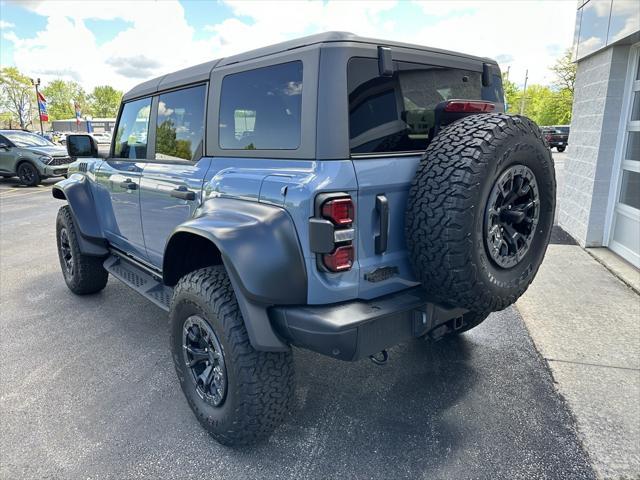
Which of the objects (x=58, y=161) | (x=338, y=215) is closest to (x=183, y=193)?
(x=338, y=215)

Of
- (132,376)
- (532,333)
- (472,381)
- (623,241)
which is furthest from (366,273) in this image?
(623,241)

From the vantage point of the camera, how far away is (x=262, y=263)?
6.63 ft

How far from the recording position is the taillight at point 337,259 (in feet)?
6.53

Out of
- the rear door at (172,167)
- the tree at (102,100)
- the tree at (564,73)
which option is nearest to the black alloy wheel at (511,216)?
the rear door at (172,167)

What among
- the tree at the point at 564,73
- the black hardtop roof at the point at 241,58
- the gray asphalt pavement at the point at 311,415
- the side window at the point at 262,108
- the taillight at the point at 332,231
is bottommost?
the gray asphalt pavement at the point at 311,415

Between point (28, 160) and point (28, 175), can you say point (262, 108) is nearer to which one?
point (28, 160)

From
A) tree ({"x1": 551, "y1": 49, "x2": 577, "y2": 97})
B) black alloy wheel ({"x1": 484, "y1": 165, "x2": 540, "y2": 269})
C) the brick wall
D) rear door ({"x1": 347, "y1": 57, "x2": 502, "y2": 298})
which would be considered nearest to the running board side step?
rear door ({"x1": 347, "y1": 57, "x2": 502, "y2": 298})

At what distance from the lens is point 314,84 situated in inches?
81.8

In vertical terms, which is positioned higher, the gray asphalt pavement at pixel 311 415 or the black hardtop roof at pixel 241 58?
the black hardtop roof at pixel 241 58

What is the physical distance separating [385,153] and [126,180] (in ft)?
7.57

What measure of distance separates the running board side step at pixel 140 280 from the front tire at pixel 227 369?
0.60 metres

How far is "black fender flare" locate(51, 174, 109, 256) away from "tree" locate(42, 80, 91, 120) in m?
95.2

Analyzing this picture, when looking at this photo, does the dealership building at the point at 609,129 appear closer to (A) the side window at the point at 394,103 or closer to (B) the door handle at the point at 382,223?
(A) the side window at the point at 394,103

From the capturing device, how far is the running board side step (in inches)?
126
